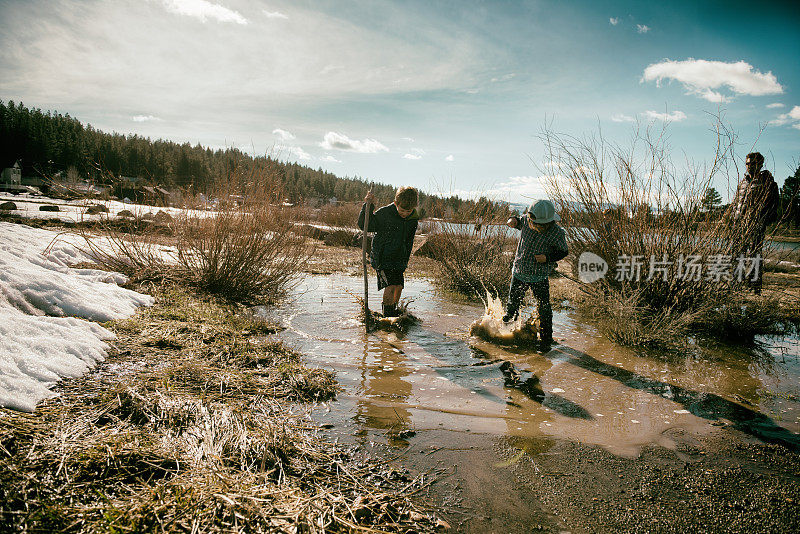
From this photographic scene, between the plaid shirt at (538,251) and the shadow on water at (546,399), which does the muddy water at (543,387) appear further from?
the plaid shirt at (538,251)

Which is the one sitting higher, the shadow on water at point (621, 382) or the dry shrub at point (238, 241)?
the dry shrub at point (238, 241)

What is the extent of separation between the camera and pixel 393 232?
6090mm

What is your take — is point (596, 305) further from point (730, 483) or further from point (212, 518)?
point (212, 518)

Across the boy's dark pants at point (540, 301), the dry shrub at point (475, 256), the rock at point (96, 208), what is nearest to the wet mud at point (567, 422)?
the boy's dark pants at point (540, 301)

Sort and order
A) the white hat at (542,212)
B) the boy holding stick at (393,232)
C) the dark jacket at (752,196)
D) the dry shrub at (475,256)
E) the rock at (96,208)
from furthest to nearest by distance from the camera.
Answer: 1. the dry shrub at (475,256)
2. the rock at (96,208)
3. the dark jacket at (752,196)
4. the boy holding stick at (393,232)
5. the white hat at (542,212)

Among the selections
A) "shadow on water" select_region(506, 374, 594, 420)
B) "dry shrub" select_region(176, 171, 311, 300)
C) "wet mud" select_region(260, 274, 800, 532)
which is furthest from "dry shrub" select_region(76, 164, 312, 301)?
"shadow on water" select_region(506, 374, 594, 420)

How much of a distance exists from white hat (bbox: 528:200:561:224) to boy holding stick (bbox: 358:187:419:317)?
1.64 meters

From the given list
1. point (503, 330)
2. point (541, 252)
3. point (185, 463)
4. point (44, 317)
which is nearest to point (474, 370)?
point (503, 330)

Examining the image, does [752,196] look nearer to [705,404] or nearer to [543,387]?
[705,404]

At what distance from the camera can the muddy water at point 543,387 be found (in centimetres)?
342

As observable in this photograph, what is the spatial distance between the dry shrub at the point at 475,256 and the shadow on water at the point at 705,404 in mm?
3968

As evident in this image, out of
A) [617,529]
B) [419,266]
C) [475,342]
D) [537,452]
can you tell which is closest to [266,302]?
[475,342]

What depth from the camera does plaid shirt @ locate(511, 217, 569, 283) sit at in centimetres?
546

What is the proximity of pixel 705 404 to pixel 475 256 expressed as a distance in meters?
5.86
